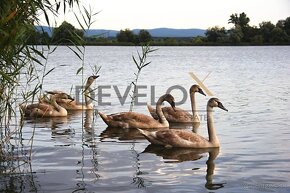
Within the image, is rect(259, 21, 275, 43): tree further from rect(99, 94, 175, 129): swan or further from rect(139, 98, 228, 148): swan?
rect(139, 98, 228, 148): swan

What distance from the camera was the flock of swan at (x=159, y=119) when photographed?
44.5ft

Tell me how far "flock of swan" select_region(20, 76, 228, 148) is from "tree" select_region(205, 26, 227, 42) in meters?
110

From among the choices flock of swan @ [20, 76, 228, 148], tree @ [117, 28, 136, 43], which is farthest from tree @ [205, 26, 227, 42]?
flock of swan @ [20, 76, 228, 148]

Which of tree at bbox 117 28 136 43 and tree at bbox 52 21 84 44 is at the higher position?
tree at bbox 52 21 84 44

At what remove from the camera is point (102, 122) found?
18016 mm

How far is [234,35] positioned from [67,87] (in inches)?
3999

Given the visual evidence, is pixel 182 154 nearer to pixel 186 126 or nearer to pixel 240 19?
pixel 186 126

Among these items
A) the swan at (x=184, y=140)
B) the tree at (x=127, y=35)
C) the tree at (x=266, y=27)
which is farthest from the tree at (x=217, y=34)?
the swan at (x=184, y=140)

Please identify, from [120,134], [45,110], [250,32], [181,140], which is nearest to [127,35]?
[250,32]

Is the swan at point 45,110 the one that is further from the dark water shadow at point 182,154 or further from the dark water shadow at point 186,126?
the dark water shadow at point 182,154

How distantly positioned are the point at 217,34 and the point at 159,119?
11607 cm

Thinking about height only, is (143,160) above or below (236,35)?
below

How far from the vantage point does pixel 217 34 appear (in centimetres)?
13112

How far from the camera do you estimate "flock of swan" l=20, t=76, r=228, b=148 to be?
44.5ft
